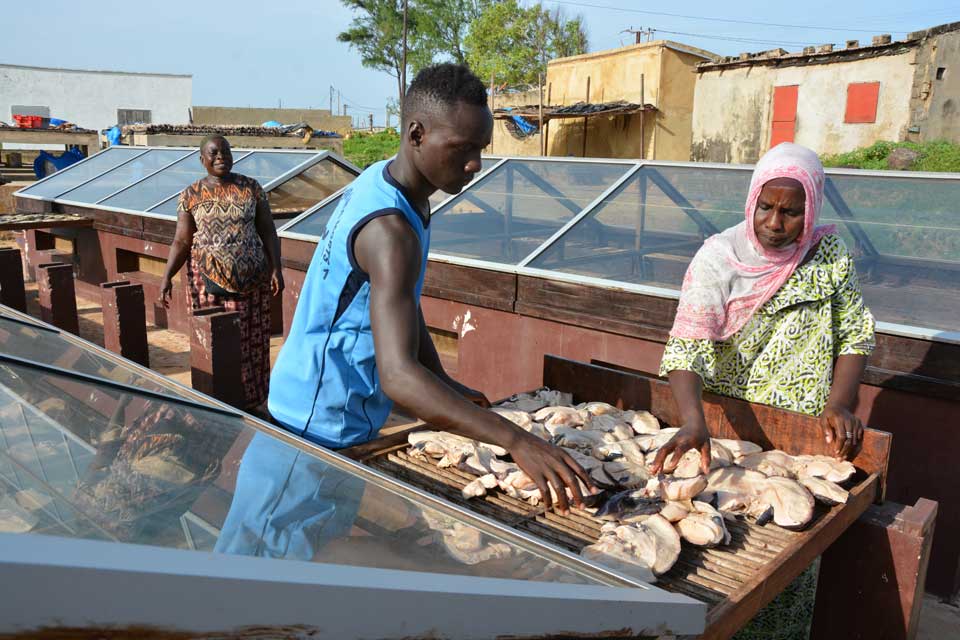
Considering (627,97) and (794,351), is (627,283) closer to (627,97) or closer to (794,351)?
(794,351)

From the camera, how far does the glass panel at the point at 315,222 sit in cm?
549

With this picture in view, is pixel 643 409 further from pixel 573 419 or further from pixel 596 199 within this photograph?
pixel 596 199

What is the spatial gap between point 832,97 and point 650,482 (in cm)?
1730

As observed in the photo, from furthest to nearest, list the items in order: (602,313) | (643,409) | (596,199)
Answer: (596,199) → (602,313) → (643,409)

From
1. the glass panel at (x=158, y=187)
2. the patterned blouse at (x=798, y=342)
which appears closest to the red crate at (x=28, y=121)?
the glass panel at (x=158, y=187)

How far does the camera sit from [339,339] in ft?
5.38

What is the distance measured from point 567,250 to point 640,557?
2938 mm

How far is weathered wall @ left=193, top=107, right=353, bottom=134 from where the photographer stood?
113 feet

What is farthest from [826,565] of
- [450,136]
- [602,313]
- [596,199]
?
[596,199]

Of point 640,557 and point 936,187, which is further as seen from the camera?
point 936,187

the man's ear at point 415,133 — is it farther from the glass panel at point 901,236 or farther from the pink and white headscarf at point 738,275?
the glass panel at point 901,236

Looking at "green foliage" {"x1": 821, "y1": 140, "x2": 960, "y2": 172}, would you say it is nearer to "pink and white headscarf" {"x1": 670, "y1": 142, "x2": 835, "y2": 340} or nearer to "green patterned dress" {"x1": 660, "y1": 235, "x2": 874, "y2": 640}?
"green patterned dress" {"x1": 660, "y1": 235, "x2": 874, "y2": 640}

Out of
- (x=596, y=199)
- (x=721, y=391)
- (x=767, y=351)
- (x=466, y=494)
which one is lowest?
(x=466, y=494)

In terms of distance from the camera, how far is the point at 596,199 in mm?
4754
